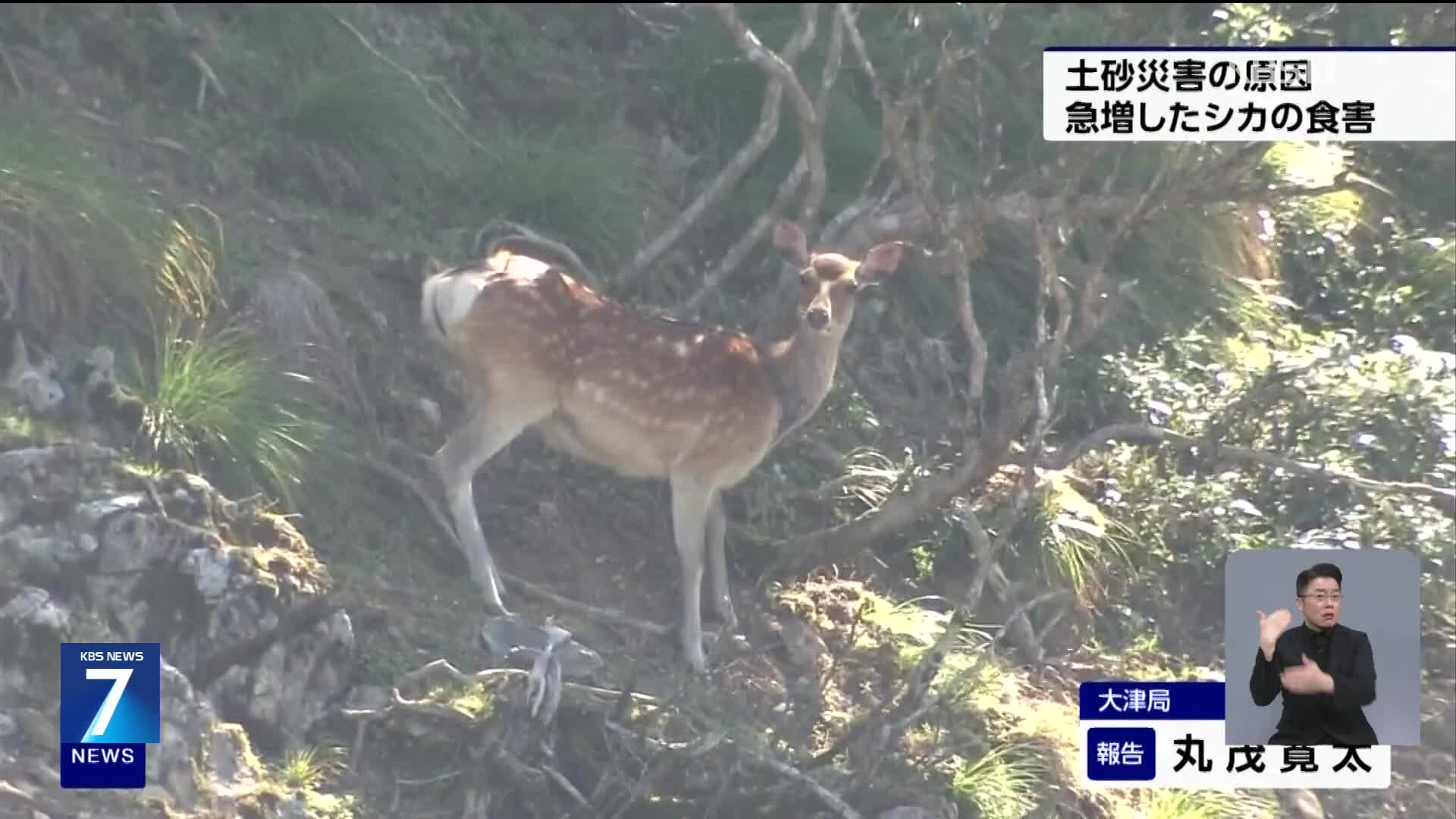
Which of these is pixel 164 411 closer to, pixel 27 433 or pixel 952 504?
pixel 27 433

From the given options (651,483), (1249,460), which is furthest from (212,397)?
(1249,460)

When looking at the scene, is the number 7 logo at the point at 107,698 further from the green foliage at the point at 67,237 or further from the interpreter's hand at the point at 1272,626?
the interpreter's hand at the point at 1272,626

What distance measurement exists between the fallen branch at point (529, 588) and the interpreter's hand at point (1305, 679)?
6.46ft

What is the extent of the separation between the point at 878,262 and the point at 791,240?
301mm

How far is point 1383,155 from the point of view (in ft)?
32.4

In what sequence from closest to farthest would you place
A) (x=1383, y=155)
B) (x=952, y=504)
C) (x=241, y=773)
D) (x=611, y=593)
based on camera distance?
1. (x=241, y=773)
2. (x=611, y=593)
3. (x=952, y=504)
4. (x=1383, y=155)

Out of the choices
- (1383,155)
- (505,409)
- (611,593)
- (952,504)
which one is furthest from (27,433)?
(1383,155)

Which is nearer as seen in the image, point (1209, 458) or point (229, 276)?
point (229, 276)

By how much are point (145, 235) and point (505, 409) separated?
1256mm

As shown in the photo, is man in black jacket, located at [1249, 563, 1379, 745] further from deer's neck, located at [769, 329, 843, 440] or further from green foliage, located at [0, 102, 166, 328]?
green foliage, located at [0, 102, 166, 328]

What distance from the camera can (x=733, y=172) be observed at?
24.8 ft
